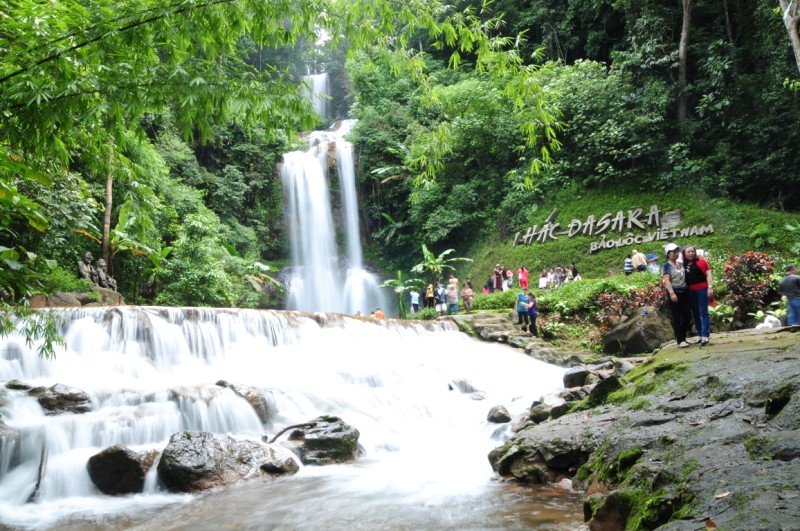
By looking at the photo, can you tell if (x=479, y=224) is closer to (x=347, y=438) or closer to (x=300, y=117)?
(x=347, y=438)

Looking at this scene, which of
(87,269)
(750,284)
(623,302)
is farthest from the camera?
(87,269)

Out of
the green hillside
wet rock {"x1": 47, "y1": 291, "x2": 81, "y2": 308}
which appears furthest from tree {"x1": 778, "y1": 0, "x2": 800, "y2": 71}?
wet rock {"x1": 47, "y1": 291, "x2": 81, "y2": 308}

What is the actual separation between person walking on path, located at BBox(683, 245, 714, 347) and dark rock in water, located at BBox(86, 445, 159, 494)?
729cm

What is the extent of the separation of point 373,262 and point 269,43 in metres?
27.9

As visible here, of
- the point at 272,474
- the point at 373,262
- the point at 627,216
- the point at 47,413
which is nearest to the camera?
the point at 272,474

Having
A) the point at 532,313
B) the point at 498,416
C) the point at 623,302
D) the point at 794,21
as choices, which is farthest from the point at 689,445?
the point at 532,313

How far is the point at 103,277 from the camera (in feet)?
55.5

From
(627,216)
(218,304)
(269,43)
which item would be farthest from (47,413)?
(627,216)

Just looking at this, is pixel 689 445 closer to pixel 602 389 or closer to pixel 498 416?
pixel 602 389

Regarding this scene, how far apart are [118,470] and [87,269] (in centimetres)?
1285

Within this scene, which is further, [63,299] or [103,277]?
[103,277]

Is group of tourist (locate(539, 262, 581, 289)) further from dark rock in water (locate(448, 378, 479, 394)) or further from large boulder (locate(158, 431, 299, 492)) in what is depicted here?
large boulder (locate(158, 431, 299, 492))

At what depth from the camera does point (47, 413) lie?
7012 millimetres

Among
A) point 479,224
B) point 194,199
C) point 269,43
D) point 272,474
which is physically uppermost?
point 194,199
